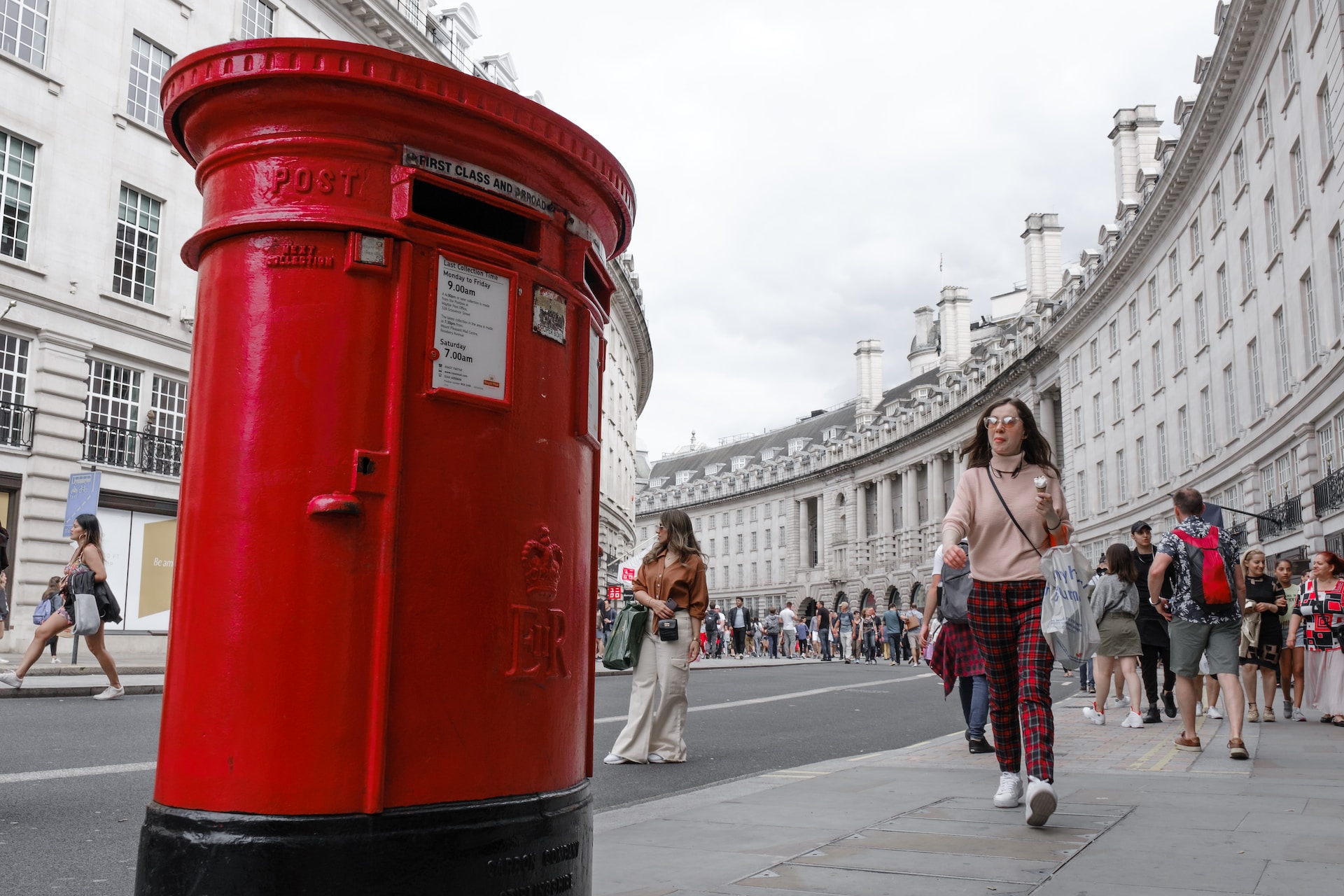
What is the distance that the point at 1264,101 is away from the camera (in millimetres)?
27359

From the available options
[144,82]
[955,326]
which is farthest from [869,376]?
[144,82]

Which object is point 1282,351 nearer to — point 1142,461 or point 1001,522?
point 1142,461

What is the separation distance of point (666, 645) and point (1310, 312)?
72.4 ft

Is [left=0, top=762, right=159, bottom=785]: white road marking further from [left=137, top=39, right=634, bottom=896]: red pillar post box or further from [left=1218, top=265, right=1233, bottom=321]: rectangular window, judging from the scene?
[left=1218, top=265, right=1233, bottom=321]: rectangular window

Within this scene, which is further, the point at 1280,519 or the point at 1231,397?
the point at 1231,397

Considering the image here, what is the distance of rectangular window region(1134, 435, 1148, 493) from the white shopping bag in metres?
36.7

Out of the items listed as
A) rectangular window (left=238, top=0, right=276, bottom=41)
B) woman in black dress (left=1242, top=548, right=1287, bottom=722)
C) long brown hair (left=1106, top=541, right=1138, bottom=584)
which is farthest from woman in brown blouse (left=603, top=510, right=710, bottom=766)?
rectangular window (left=238, top=0, right=276, bottom=41)

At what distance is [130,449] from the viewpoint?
2061 cm

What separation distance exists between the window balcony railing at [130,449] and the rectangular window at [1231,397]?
2593 centimetres

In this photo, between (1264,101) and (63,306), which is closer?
(63,306)

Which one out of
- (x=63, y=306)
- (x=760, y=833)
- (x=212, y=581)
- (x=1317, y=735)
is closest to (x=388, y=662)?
(x=212, y=581)

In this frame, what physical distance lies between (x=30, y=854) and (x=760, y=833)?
9.13ft

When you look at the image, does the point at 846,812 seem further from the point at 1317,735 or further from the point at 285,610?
the point at 1317,735

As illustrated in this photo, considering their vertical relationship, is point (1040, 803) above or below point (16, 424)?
below
